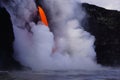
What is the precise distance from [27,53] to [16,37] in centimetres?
332

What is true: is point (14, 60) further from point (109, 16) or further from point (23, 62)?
point (109, 16)

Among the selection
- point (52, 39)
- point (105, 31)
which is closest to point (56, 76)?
point (52, 39)

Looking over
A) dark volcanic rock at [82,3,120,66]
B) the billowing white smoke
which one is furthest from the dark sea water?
dark volcanic rock at [82,3,120,66]

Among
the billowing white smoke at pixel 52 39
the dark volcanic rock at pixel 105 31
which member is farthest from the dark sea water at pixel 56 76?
the dark volcanic rock at pixel 105 31

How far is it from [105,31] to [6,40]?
50.3m

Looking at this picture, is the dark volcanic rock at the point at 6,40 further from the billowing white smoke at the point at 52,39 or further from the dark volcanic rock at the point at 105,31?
the dark volcanic rock at the point at 105,31

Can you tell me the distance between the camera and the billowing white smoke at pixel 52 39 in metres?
65.4

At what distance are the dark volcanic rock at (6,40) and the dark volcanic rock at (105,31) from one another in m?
39.6

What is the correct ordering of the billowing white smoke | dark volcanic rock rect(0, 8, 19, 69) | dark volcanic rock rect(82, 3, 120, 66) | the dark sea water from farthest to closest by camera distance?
dark volcanic rock rect(82, 3, 120, 66) < the billowing white smoke < dark volcanic rock rect(0, 8, 19, 69) < the dark sea water

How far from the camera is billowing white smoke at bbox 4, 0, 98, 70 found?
6544cm

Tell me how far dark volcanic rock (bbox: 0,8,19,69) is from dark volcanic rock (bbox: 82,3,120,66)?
3960 cm

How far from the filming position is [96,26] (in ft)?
347

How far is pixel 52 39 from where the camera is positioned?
71875 millimetres

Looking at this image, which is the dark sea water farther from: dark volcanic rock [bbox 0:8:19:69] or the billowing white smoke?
the billowing white smoke
